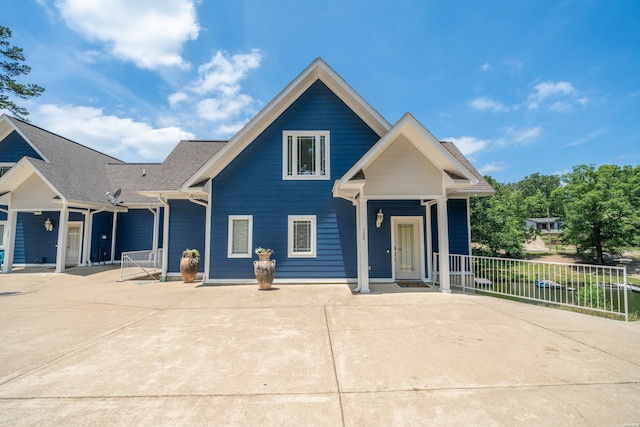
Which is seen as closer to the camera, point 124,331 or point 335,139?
point 124,331

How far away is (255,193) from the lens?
9336 mm

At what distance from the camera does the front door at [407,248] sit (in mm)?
9453

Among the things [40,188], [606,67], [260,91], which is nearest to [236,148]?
[260,91]

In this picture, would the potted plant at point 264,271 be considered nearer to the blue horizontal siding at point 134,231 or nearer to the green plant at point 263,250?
the green plant at point 263,250

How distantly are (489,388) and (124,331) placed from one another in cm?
560

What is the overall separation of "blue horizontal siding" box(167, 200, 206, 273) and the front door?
7147 mm

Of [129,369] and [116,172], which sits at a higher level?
[116,172]

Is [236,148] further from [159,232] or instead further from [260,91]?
[159,232]

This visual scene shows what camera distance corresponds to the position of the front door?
9453 mm

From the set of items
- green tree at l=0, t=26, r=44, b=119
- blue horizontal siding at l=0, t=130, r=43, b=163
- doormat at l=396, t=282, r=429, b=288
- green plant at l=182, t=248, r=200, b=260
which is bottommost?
doormat at l=396, t=282, r=429, b=288

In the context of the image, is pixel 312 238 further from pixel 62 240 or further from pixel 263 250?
pixel 62 240

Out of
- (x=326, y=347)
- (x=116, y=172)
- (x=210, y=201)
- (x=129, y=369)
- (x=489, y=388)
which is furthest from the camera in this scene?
(x=116, y=172)

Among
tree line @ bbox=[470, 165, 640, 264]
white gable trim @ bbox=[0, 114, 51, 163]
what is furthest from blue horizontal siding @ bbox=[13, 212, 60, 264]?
tree line @ bbox=[470, 165, 640, 264]

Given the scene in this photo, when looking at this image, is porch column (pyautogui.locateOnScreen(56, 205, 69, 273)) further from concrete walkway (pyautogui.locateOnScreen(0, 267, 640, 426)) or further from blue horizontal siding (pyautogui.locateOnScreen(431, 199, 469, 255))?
blue horizontal siding (pyautogui.locateOnScreen(431, 199, 469, 255))
